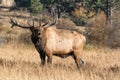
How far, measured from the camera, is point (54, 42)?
12.6 metres

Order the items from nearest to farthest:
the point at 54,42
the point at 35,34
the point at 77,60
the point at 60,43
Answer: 1. the point at 35,34
2. the point at 54,42
3. the point at 60,43
4. the point at 77,60

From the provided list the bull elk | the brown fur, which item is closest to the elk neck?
the bull elk

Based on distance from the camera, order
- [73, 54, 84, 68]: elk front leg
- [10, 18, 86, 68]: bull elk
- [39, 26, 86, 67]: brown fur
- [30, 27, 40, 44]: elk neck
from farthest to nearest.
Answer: [73, 54, 84, 68]: elk front leg → [39, 26, 86, 67]: brown fur → [10, 18, 86, 68]: bull elk → [30, 27, 40, 44]: elk neck

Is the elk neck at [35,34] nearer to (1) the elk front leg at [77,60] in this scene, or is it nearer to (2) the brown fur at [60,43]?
(2) the brown fur at [60,43]

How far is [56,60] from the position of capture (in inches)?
557

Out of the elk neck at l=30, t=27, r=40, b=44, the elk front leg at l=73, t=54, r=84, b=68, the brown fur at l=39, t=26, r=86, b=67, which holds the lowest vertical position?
→ the elk front leg at l=73, t=54, r=84, b=68

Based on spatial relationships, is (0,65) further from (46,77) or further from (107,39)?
(107,39)

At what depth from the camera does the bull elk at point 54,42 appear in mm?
12121

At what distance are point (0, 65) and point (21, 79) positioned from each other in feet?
7.14

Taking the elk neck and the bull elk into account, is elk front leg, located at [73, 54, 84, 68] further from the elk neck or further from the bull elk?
the elk neck

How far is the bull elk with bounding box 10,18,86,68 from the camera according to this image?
12121 mm

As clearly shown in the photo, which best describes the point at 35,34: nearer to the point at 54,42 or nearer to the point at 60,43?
the point at 54,42

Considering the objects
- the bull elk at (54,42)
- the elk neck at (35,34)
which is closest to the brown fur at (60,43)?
the bull elk at (54,42)

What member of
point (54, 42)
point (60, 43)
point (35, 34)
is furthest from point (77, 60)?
point (35, 34)
